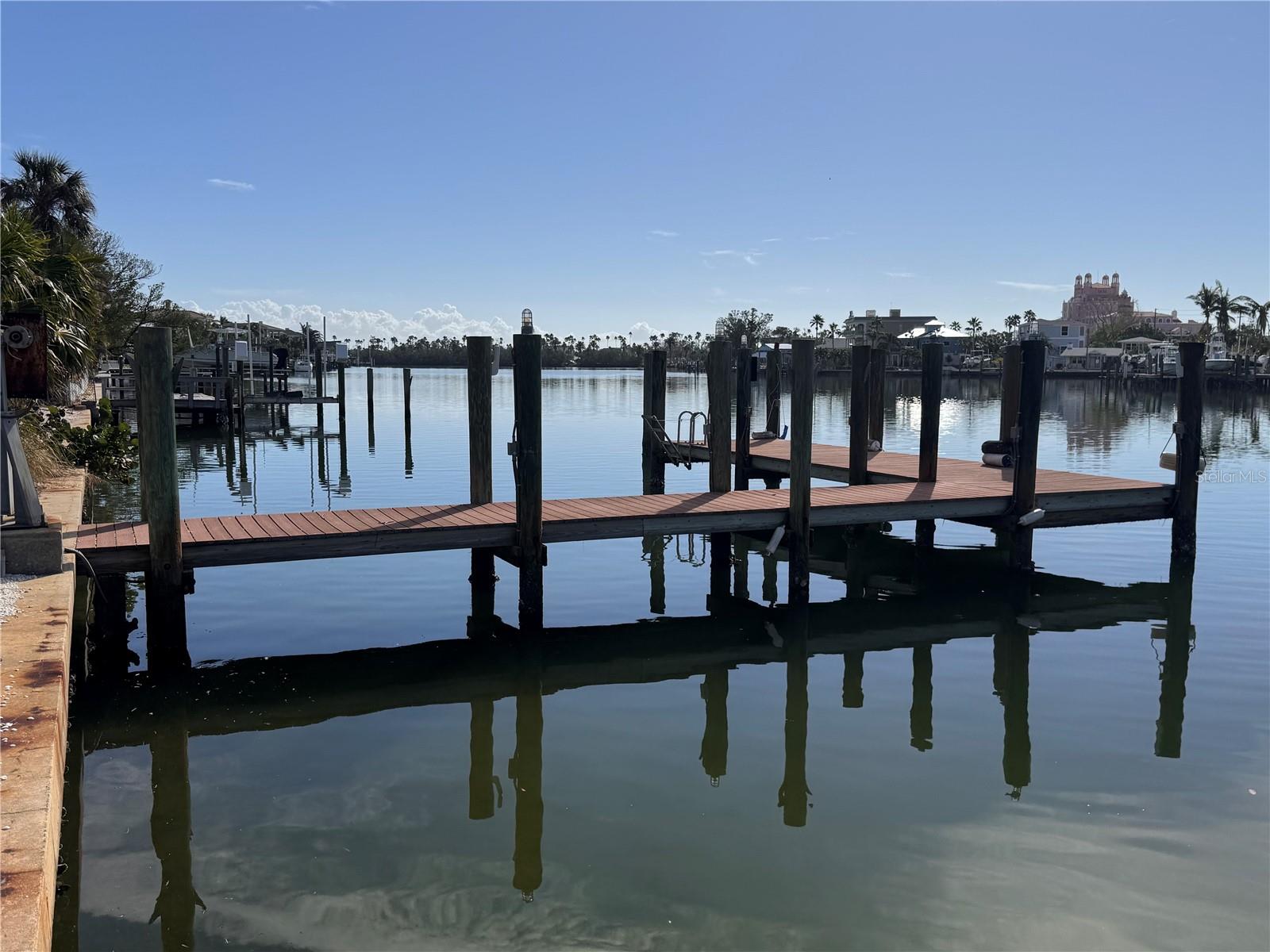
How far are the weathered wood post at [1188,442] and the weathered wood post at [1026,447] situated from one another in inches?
84.8

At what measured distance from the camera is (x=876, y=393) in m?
17.9

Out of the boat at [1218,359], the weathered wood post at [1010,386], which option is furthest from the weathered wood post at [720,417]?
the boat at [1218,359]

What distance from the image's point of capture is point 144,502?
370 inches

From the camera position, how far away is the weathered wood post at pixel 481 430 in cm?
1238

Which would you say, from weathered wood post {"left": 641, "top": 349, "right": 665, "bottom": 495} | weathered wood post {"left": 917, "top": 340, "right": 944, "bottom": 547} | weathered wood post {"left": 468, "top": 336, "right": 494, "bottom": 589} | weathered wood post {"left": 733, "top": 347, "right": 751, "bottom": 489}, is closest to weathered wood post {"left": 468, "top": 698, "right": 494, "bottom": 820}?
weathered wood post {"left": 468, "top": 336, "right": 494, "bottom": 589}

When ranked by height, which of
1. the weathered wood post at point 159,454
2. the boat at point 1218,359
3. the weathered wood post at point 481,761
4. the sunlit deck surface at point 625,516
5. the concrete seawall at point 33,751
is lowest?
the weathered wood post at point 481,761

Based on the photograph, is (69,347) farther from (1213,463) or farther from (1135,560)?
(1213,463)

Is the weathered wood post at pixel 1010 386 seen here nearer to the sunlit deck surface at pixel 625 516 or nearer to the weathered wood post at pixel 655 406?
the sunlit deck surface at pixel 625 516

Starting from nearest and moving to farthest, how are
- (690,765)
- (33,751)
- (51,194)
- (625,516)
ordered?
(33,751) → (690,765) → (625,516) → (51,194)

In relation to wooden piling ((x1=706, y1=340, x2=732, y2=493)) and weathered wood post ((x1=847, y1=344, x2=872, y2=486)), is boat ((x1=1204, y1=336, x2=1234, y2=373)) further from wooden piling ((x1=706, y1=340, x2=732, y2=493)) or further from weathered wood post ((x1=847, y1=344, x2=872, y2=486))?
wooden piling ((x1=706, y1=340, x2=732, y2=493))

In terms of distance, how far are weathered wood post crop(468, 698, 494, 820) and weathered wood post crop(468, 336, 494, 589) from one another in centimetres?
323

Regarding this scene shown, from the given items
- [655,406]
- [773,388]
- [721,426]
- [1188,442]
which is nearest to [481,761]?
[721,426]

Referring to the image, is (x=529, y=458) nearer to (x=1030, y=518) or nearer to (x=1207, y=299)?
(x=1030, y=518)

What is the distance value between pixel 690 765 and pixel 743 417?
35.2ft
